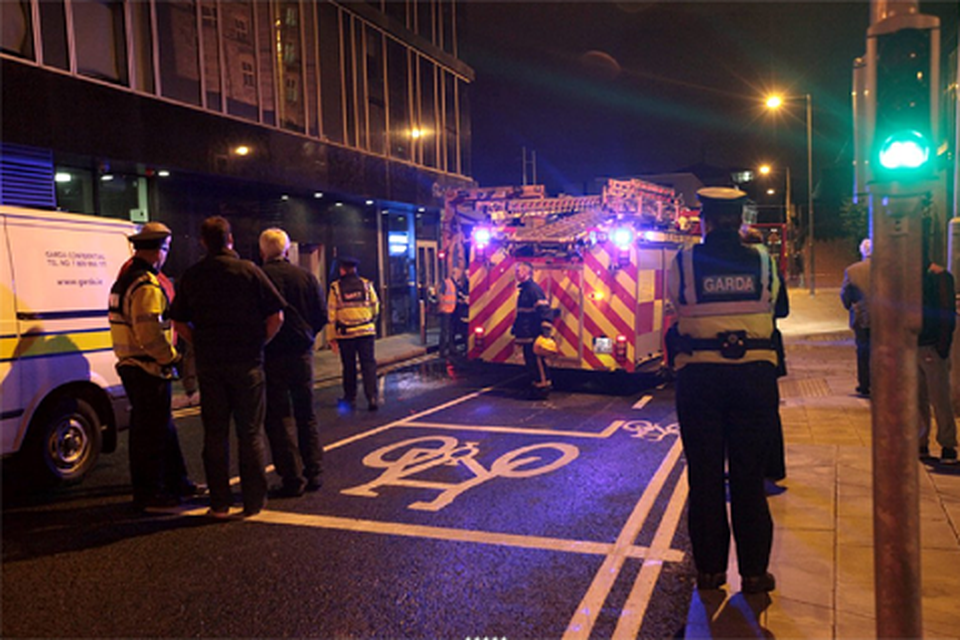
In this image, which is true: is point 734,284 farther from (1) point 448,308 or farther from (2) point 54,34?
(2) point 54,34

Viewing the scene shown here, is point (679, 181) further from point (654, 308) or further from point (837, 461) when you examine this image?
point (837, 461)

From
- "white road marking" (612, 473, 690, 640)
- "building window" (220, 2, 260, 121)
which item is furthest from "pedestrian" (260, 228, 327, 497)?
"building window" (220, 2, 260, 121)

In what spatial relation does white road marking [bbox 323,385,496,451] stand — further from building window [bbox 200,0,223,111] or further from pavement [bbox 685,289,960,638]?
building window [bbox 200,0,223,111]

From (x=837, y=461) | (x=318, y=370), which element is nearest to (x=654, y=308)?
(x=837, y=461)

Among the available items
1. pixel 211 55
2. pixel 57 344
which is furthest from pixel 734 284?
pixel 211 55

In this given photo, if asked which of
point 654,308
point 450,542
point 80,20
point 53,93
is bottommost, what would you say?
point 450,542

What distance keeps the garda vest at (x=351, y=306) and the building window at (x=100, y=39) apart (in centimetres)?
611

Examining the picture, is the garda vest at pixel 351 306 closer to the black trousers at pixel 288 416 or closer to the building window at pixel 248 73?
the black trousers at pixel 288 416

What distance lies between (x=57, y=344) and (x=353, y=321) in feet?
12.1

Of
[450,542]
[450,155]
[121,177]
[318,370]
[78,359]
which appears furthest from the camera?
[450,155]

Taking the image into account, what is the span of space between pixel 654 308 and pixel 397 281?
11.3m

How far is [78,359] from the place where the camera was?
601 cm

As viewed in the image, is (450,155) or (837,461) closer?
(837,461)

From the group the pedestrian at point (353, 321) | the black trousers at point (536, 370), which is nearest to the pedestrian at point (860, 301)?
the black trousers at point (536, 370)
